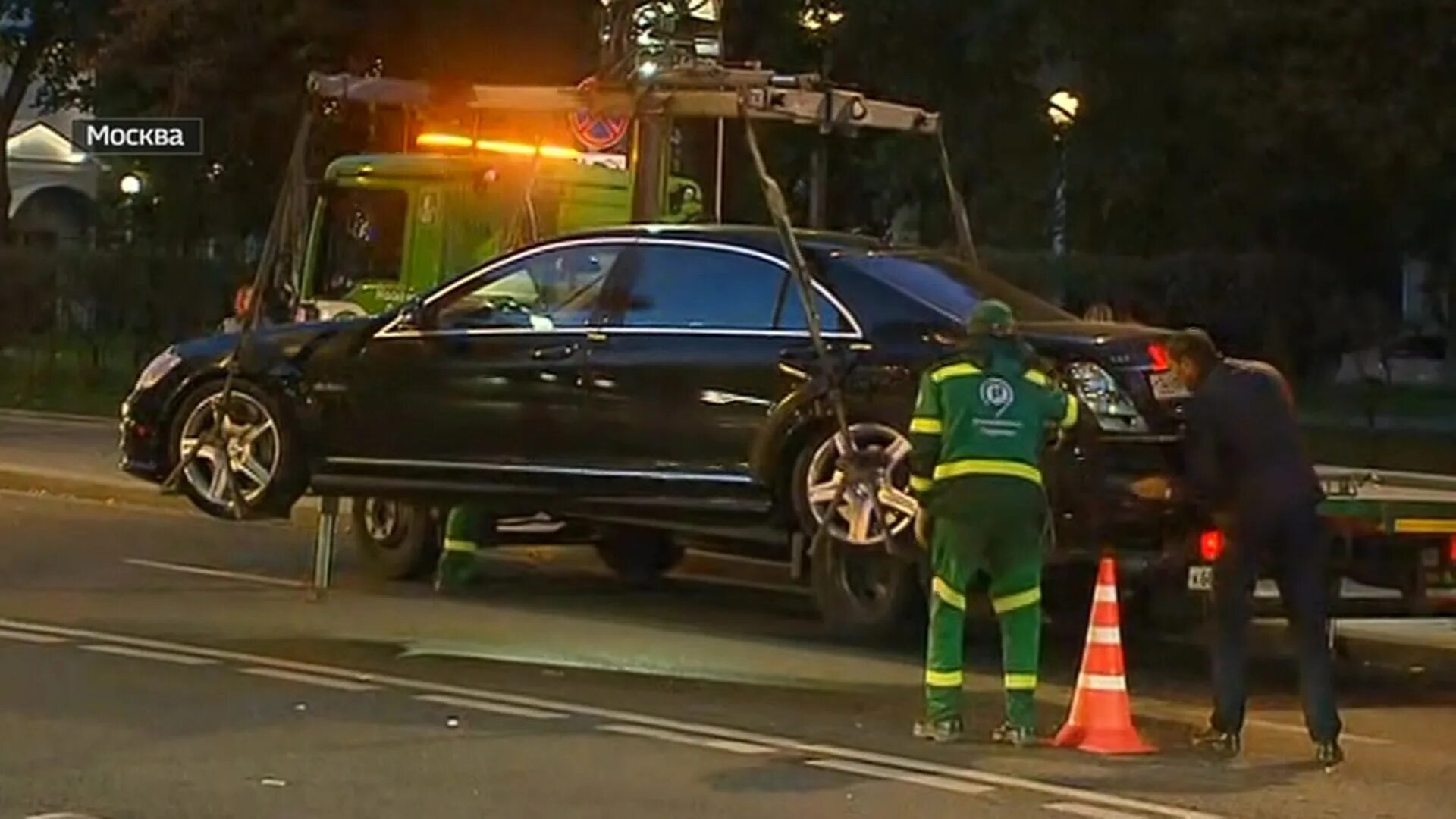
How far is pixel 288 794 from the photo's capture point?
30.7 feet

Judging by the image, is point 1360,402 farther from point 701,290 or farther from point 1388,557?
point 1388,557

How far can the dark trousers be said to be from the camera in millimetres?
10680

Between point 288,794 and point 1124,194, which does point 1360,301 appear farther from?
point 288,794

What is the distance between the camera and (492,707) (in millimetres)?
11383

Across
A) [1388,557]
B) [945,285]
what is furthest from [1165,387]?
[945,285]

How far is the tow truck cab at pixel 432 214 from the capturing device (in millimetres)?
19641

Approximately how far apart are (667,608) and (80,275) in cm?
1933

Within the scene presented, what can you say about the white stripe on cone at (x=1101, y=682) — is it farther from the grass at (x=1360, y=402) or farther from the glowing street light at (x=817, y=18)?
the glowing street light at (x=817, y=18)

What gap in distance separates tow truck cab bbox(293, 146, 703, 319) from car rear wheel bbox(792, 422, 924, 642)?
594 centimetres

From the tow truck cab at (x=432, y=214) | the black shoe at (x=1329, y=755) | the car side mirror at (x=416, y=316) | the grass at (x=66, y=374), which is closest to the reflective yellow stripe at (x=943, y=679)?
the black shoe at (x=1329, y=755)

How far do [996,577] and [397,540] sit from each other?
595cm

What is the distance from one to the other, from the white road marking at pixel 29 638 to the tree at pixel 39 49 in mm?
25423

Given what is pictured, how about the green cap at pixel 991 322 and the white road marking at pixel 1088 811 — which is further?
the green cap at pixel 991 322

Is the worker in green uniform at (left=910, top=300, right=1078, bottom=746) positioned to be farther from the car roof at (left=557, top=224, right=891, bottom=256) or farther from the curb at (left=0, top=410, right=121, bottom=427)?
the curb at (left=0, top=410, right=121, bottom=427)
